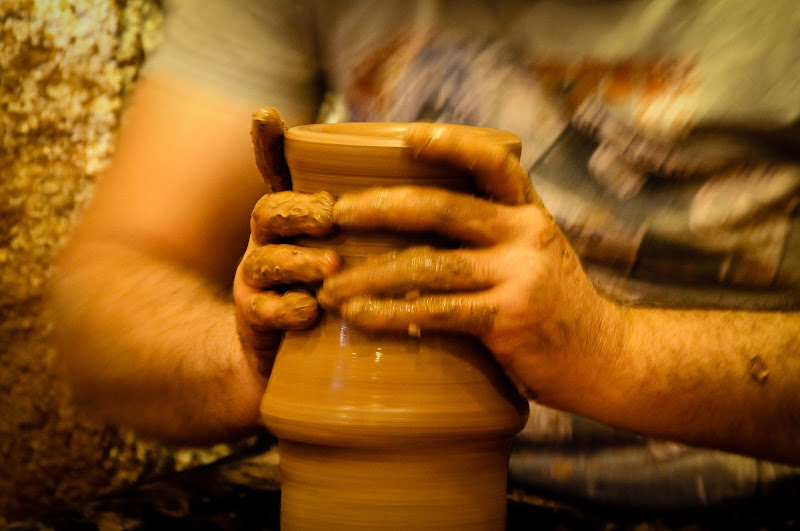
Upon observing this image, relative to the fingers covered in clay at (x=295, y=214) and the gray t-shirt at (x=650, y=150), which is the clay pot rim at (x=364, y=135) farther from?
the gray t-shirt at (x=650, y=150)

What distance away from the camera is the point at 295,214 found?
0.79 metres

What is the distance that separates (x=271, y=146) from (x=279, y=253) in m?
0.11

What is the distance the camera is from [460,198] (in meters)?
0.78

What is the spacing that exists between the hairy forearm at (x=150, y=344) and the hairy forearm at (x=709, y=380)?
Answer: 47cm

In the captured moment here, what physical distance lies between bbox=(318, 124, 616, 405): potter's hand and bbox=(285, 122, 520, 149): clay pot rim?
0.03 meters

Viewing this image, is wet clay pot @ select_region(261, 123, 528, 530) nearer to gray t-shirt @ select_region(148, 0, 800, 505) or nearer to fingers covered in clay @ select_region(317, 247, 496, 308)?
fingers covered in clay @ select_region(317, 247, 496, 308)

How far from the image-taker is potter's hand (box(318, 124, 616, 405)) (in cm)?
76

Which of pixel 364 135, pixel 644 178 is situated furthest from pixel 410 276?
pixel 644 178

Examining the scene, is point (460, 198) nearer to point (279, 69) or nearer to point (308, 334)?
point (308, 334)

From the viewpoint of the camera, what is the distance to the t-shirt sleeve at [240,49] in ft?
4.66

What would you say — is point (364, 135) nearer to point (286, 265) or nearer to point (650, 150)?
point (286, 265)

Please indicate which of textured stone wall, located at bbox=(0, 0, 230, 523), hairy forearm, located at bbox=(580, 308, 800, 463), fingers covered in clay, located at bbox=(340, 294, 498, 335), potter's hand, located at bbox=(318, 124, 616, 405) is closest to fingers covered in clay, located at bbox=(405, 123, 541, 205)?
potter's hand, located at bbox=(318, 124, 616, 405)

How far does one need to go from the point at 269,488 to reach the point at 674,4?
2.73 ft

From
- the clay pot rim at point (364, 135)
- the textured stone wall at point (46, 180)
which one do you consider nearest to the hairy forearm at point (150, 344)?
the textured stone wall at point (46, 180)
